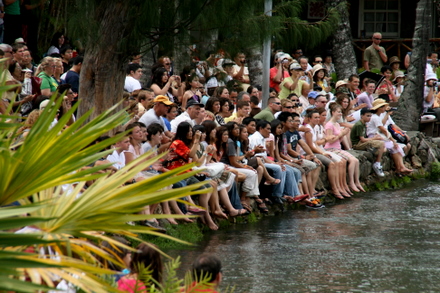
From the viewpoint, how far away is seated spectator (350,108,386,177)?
16281mm

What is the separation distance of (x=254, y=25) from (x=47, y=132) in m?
6.99

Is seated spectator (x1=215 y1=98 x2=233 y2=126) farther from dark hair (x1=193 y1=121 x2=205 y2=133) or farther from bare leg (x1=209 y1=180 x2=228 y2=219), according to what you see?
bare leg (x1=209 y1=180 x2=228 y2=219)

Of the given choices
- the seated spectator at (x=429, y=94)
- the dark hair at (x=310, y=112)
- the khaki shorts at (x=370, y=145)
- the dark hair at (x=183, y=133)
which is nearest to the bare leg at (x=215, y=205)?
the dark hair at (x=183, y=133)

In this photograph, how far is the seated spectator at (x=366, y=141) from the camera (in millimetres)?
16281

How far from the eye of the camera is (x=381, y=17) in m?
28.9

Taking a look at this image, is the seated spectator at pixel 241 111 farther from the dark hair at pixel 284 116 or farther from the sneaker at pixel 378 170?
the sneaker at pixel 378 170

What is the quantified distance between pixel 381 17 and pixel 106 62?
20.4 meters

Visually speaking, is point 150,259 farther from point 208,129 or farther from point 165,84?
point 165,84

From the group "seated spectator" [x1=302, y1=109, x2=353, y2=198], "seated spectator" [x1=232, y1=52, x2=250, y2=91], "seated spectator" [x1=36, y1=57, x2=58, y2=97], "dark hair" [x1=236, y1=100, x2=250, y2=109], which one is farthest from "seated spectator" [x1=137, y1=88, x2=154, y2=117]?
"seated spectator" [x1=232, y1=52, x2=250, y2=91]

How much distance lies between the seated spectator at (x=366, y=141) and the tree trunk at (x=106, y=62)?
722 centimetres

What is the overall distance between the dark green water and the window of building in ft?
53.0

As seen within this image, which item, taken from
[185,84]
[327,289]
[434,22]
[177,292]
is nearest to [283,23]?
[185,84]

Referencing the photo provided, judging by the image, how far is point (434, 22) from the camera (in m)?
28.5

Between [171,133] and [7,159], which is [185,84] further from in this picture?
[7,159]
